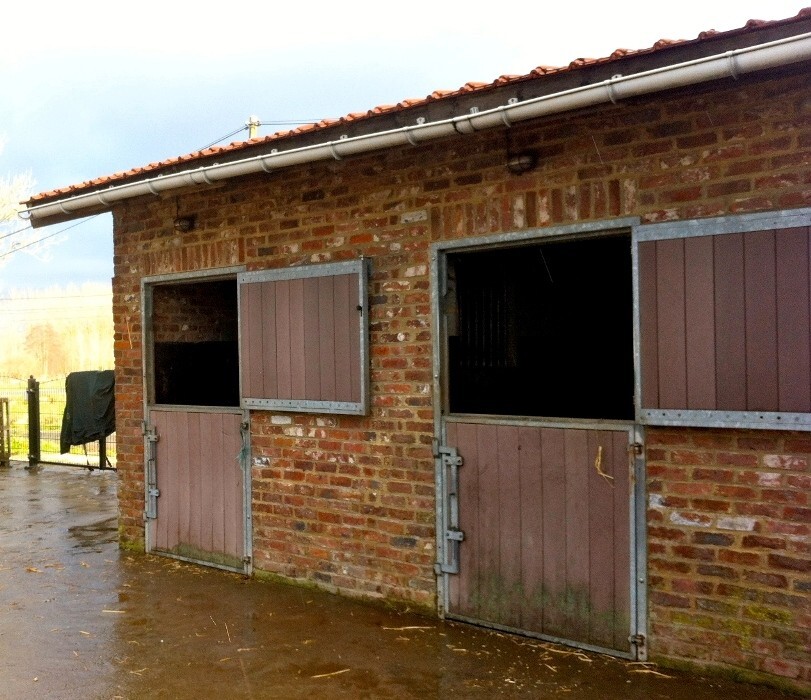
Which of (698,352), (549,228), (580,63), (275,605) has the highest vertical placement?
(580,63)

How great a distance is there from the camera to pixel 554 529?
168 inches

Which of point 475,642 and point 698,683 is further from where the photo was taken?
point 475,642

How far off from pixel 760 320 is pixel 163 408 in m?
4.59

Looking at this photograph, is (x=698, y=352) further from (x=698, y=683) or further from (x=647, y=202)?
(x=698, y=683)

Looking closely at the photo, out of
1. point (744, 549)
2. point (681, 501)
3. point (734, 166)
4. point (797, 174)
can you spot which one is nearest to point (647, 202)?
point (734, 166)

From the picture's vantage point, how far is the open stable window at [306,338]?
497 cm

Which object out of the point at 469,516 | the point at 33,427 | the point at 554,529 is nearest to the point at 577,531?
the point at 554,529

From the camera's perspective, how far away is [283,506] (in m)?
5.48

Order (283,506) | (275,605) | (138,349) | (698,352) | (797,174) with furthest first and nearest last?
(138,349)
(283,506)
(275,605)
(698,352)
(797,174)

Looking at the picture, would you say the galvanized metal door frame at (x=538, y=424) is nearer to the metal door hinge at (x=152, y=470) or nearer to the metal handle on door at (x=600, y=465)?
the metal handle on door at (x=600, y=465)

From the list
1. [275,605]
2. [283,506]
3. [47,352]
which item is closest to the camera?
[275,605]

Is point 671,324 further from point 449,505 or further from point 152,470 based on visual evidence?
point 152,470

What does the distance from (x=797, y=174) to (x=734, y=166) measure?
0.92 feet

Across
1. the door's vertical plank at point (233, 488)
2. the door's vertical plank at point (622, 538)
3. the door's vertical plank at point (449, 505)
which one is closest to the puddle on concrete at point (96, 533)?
the door's vertical plank at point (233, 488)
